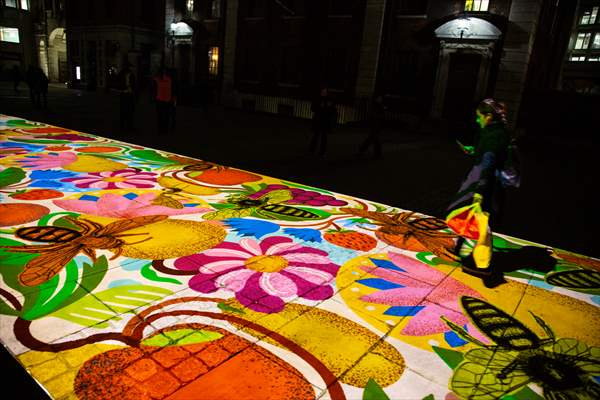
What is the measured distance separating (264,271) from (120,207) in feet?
8.02

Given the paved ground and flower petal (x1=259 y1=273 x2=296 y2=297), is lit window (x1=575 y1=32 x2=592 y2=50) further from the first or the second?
flower petal (x1=259 y1=273 x2=296 y2=297)

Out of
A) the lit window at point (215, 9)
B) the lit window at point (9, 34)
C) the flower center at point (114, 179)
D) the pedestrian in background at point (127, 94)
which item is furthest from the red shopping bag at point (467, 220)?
the lit window at point (9, 34)

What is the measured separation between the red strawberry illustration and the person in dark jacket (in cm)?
111

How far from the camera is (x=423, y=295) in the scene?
327 centimetres

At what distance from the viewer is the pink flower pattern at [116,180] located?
562cm

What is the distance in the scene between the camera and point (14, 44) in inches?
1422

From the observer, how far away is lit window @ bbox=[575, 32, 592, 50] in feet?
148

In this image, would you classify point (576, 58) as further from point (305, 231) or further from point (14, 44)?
point (14, 44)

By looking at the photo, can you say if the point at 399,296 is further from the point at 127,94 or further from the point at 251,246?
the point at 127,94

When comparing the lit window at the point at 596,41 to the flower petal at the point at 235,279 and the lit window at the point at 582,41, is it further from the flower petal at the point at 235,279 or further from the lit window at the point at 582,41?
the flower petal at the point at 235,279

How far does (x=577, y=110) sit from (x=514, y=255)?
54.3 ft

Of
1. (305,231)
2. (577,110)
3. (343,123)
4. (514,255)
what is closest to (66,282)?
(305,231)

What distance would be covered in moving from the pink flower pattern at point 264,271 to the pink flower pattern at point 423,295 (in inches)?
18.5

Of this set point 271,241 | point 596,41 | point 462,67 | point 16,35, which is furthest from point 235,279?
point 596,41
